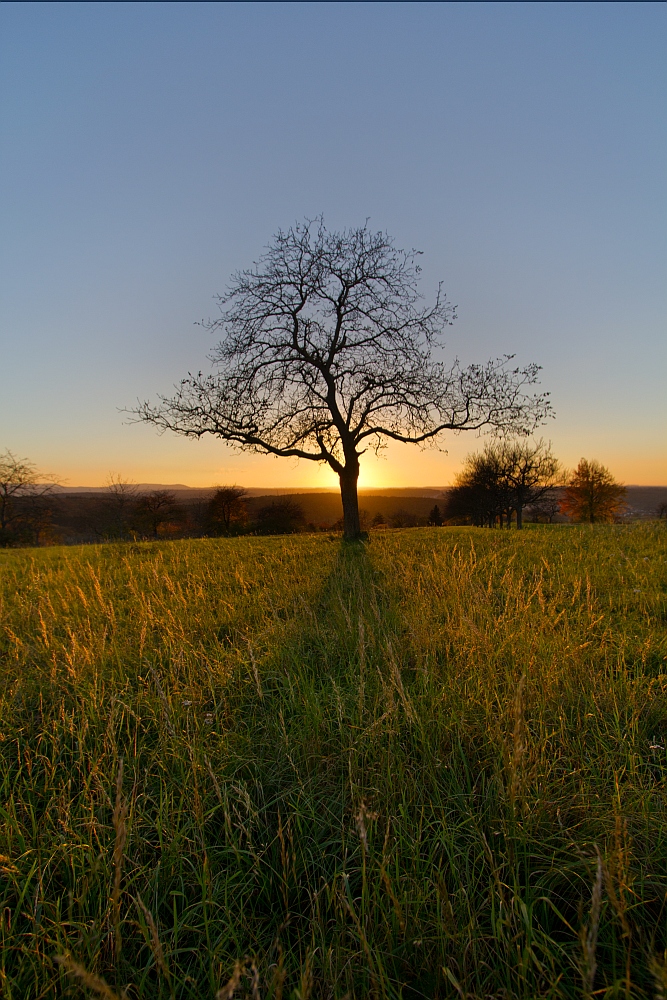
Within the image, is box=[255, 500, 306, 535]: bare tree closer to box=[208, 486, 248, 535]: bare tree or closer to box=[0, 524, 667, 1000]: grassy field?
box=[208, 486, 248, 535]: bare tree

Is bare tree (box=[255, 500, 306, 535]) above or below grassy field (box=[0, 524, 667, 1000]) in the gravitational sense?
above

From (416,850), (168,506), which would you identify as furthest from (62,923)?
(168,506)

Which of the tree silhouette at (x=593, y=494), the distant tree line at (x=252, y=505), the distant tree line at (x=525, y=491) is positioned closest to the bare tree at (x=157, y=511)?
the distant tree line at (x=252, y=505)

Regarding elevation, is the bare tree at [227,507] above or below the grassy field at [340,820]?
above

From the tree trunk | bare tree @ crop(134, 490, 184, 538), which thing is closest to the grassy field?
the tree trunk

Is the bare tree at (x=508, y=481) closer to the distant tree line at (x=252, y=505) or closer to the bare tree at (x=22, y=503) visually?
the distant tree line at (x=252, y=505)

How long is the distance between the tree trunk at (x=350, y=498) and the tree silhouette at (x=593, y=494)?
1874 inches

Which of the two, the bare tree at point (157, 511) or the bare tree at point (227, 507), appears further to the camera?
the bare tree at point (227, 507)

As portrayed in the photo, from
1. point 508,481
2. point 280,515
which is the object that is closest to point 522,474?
point 508,481

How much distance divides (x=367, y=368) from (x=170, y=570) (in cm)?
1071

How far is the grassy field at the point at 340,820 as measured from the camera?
128 cm

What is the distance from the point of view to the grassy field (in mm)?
1280

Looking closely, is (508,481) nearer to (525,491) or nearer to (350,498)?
(525,491)

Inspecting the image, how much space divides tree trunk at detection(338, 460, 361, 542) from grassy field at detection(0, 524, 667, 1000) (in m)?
11.7
